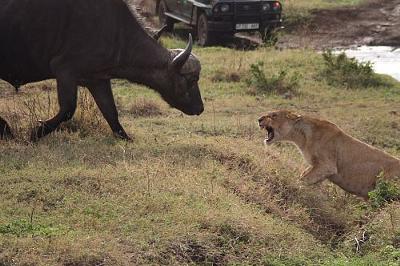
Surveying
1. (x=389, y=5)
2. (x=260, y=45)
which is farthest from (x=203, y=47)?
(x=389, y=5)

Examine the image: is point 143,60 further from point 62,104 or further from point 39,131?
point 39,131

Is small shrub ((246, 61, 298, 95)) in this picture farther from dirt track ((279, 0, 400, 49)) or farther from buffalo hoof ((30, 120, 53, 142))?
dirt track ((279, 0, 400, 49))

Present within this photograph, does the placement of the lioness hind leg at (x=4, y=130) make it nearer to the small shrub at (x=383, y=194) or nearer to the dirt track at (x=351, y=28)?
the small shrub at (x=383, y=194)

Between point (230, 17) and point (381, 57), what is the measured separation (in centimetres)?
345

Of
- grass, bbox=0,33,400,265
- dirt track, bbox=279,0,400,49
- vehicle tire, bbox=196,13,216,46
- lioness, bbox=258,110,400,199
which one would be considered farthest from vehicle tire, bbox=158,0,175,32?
lioness, bbox=258,110,400,199

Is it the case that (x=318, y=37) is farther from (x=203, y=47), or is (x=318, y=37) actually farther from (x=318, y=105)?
(x=318, y=105)

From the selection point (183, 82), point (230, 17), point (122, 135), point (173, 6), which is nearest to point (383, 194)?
point (183, 82)

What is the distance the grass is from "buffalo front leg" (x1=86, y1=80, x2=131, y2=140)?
0.48ft

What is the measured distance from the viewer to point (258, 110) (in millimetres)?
12609

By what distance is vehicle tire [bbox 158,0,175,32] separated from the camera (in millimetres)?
21031

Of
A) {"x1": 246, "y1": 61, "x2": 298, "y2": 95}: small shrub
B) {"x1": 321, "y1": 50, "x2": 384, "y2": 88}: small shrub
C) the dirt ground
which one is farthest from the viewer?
the dirt ground

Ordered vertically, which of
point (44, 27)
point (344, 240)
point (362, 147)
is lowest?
point (344, 240)

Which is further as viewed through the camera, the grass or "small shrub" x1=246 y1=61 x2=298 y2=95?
"small shrub" x1=246 y1=61 x2=298 y2=95

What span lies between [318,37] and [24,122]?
12285 millimetres
